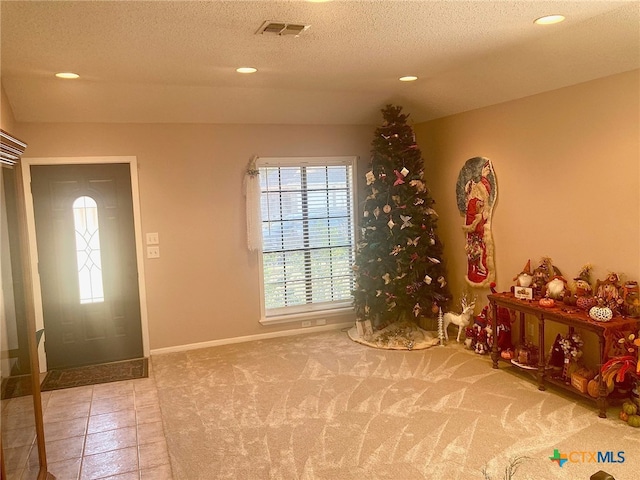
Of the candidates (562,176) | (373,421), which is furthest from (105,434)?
(562,176)

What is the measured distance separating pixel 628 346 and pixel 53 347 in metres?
4.85

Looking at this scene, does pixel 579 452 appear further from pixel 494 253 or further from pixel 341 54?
pixel 341 54

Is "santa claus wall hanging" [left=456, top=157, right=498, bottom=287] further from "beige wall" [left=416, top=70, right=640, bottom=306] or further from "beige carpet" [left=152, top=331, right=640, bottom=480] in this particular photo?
"beige carpet" [left=152, top=331, right=640, bottom=480]

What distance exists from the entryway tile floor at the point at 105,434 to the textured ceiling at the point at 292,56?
2.35 meters

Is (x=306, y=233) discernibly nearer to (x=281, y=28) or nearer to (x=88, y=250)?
(x=88, y=250)

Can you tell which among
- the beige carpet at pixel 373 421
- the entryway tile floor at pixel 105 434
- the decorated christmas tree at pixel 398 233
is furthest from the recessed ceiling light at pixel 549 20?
the entryway tile floor at pixel 105 434

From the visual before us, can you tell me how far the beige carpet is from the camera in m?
2.94

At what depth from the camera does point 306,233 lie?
5684 millimetres

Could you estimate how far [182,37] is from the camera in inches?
120

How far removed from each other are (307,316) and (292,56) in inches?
119

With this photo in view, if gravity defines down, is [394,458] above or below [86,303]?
below

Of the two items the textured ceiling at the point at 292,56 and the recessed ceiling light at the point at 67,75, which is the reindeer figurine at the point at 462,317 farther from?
the recessed ceiling light at the point at 67,75

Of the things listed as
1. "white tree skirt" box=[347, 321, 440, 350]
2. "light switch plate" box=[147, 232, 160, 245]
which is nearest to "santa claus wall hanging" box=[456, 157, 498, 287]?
"white tree skirt" box=[347, 321, 440, 350]

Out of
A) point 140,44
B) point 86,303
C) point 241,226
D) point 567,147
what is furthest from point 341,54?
point 86,303
